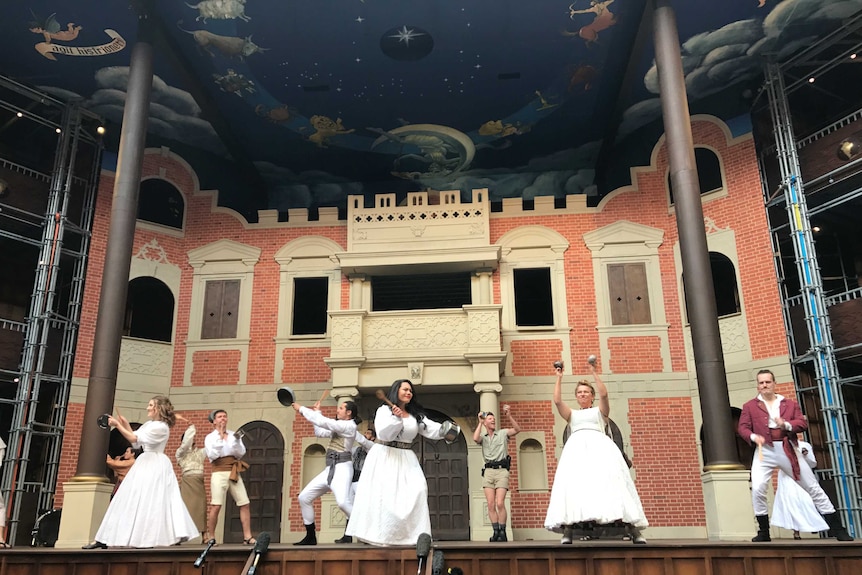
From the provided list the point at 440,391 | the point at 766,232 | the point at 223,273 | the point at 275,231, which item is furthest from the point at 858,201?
the point at 223,273

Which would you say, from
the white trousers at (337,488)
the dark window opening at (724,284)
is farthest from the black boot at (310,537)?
the dark window opening at (724,284)

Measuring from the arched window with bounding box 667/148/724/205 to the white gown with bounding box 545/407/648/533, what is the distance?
990cm

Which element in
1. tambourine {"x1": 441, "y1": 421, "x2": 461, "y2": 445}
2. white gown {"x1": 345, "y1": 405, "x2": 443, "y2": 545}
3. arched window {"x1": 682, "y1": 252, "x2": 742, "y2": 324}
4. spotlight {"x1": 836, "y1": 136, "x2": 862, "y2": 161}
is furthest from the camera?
arched window {"x1": 682, "y1": 252, "x2": 742, "y2": 324}

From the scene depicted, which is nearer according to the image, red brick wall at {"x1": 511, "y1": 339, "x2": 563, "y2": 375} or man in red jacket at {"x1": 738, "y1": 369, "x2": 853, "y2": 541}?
man in red jacket at {"x1": 738, "y1": 369, "x2": 853, "y2": 541}

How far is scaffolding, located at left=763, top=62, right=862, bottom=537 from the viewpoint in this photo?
12.1m

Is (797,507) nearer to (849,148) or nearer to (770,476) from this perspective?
(770,476)

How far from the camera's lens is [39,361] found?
547 inches

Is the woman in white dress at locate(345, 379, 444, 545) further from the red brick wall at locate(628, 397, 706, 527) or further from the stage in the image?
the red brick wall at locate(628, 397, 706, 527)

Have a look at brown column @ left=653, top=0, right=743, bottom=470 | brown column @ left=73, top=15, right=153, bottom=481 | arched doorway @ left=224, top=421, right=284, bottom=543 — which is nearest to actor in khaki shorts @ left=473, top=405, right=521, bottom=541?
brown column @ left=653, top=0, right=743, bottom=470

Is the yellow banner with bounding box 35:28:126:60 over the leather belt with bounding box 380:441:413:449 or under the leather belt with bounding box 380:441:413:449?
over

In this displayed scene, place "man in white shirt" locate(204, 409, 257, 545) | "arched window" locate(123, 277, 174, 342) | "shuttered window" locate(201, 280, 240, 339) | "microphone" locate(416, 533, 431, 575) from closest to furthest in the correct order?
1. "microphone" locate(416, 533, 431, 575)
2. "man in white shirt" locate(204, 409, 257, 545)
3. "shuttered window" locate(201, 280, 240, 339)
4. "arched window" locate(123, 277, 174, 342)

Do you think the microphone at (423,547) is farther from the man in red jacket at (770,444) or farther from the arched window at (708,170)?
the arched window at (708,170)

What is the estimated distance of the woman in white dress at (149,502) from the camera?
287 inches

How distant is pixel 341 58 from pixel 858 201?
10619 mm
